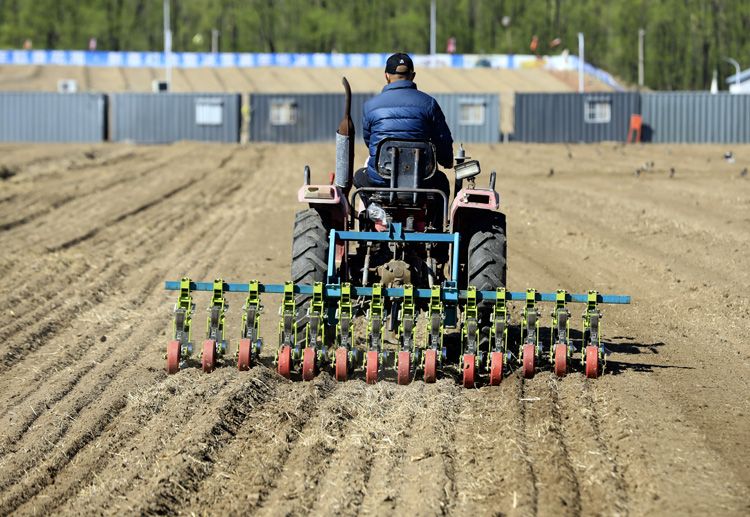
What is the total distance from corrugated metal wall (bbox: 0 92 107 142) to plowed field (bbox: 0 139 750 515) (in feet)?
85.9

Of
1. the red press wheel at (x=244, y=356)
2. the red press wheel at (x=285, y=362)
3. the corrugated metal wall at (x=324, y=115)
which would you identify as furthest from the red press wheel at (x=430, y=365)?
the corrugated metal wall at (x=324, y=115)

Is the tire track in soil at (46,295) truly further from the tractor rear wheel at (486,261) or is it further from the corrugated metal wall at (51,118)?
the corrugated metal wall at (51,118)

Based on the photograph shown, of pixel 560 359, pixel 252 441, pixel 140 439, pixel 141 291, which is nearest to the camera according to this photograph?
pixel 252 441

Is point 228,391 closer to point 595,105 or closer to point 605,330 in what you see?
point 605,330

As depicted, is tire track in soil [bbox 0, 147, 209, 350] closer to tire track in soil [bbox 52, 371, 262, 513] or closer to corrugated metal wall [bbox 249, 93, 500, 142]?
tire track in soil [bbox 52, 371, 262, 513]

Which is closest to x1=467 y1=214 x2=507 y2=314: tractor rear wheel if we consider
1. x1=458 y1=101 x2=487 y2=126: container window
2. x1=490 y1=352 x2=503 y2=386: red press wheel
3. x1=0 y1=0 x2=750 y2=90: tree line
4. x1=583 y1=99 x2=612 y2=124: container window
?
x1=490 y1=352 x2=503 y2=386: red press wheel

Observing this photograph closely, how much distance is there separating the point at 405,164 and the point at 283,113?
108 ft

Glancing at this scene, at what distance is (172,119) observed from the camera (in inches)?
1572

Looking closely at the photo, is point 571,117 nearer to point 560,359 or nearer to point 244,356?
point 560,359

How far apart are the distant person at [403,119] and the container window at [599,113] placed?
1284 inches

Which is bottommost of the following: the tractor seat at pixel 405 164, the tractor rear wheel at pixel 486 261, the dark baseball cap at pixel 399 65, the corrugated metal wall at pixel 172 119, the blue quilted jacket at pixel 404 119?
the tractor rear wheel at pixel 486 261

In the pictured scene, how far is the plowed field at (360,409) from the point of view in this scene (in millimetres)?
5344

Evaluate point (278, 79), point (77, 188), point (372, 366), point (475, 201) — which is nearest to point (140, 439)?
point (372, 366)

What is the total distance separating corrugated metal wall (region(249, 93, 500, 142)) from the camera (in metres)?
39.7
